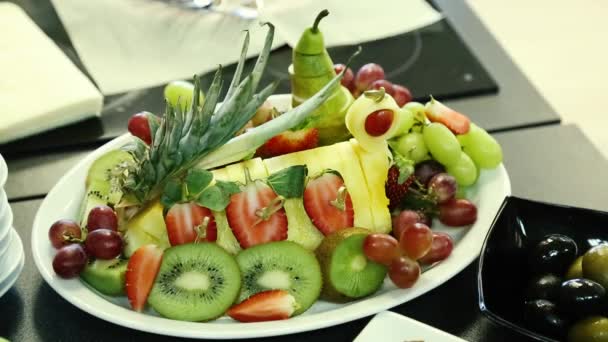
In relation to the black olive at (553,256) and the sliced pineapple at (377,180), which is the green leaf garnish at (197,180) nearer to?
the sliced pineapple at (377,180)

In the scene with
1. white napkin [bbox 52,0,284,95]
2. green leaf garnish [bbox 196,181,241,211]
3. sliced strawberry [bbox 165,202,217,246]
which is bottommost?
white napkin [bbox 52,0,284,95]

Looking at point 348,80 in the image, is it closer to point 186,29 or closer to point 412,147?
point 412,147

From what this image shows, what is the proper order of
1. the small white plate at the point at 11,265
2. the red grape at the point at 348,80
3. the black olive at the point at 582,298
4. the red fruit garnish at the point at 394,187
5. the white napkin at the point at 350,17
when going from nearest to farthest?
the black olive at the point at 582,298, the small white plate at the point at 11,265, the red fruit garnish at the point at 394,187, the red grape at the point at 348,80, the white napkin at the point at 350,17

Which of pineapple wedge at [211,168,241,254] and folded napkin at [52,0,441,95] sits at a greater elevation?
pineapple wedge at [211,168,241,254]

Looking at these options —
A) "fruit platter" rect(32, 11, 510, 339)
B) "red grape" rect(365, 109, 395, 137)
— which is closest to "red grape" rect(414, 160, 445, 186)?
"fruit platter" rect(32, 11, 510, 339)

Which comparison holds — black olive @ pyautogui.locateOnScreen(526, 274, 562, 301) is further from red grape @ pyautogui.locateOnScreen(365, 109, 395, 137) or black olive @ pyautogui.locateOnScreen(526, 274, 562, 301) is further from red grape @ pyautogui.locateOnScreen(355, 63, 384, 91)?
Answer: red grape @ pyautogui.locateOnScreen(355, 63, 384, 91)

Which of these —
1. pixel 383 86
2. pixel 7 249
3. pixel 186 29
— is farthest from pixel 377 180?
pixel 186 29

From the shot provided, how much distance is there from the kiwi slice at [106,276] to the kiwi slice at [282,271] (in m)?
0.14

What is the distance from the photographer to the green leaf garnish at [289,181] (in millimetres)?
1042

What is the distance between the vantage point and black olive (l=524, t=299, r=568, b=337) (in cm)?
91

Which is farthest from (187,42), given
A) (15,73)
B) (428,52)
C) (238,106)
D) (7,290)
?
(7,290)

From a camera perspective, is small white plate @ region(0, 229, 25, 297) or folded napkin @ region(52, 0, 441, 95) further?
folded napkin @ region(52, 0, 441, 95)

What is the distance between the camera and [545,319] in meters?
0.91

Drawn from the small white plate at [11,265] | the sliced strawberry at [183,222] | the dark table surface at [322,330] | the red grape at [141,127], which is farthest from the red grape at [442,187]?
the small white plate at [11,265]
